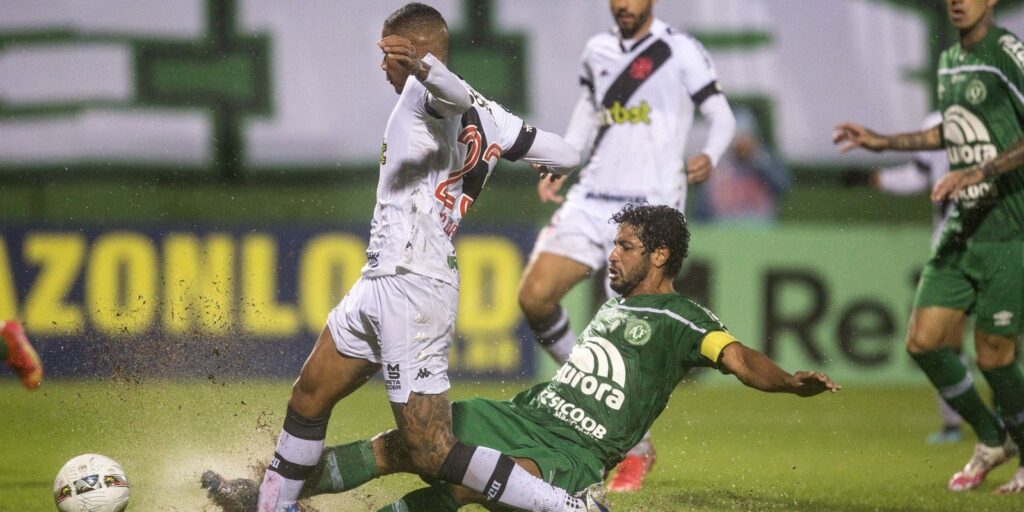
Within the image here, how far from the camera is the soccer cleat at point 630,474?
6.35 meters

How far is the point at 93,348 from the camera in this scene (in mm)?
10781

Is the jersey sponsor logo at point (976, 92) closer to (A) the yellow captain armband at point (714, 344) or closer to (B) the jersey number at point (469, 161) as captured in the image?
(A) the yellow captain armband at point (714, 344)

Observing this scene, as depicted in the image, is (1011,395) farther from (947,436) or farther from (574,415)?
(574,415)

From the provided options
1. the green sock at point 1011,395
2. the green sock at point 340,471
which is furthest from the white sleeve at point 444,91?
the green sock at point 1011,395

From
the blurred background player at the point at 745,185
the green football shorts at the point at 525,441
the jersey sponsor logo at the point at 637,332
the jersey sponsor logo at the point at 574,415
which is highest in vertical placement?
the jersey sponsor logo at the point at 637,332

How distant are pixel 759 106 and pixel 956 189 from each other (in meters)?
5.44

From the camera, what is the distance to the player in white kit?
4656 millimetres

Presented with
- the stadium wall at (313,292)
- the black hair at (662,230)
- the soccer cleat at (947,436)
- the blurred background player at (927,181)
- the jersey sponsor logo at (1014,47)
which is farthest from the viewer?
the stadium wall at (313,292)

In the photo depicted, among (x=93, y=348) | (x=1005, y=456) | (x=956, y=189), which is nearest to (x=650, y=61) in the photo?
(x=956, y=189)

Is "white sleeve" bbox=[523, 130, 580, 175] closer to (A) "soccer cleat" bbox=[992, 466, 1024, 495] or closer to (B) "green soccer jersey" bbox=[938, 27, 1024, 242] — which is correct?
(B) "green soccer jersey" bbox=[938, 27, 1024, 242]

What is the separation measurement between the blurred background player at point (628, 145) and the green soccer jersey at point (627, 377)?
1863mm

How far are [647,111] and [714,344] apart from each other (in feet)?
7.94

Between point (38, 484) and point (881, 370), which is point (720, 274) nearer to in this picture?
point (881, 370)

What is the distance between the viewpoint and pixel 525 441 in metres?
4.87
